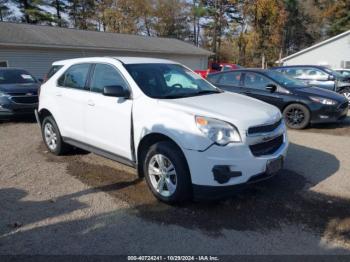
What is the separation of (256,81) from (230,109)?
17.5 ft

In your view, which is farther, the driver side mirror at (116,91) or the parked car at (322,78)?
the parked car at (322,78)

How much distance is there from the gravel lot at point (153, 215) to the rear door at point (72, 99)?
0.64 meters

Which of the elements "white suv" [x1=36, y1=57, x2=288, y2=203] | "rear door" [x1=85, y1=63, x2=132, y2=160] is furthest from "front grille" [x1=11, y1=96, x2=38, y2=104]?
"rear door" [x1=85, y1=63, x2=132, y2=160]

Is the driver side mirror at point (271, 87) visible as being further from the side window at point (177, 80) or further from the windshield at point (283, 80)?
the side window at point (177, 80)

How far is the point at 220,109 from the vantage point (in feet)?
13.2

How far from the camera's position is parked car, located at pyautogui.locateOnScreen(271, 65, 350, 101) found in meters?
13.1

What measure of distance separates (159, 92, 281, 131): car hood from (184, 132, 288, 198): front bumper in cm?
31

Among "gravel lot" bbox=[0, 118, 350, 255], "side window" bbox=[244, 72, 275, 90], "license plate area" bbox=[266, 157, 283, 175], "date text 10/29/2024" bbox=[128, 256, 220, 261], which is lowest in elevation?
"date text 10/29/2024" bbox=[128, 256, 220, 261]

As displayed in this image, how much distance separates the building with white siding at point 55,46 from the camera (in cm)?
1866

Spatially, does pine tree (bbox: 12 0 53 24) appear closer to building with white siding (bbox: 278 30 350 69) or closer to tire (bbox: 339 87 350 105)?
building with white siding (bbox: 278 30 350 69)

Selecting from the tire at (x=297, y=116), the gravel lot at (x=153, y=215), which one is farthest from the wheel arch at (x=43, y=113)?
the tire at (x=297, y=116)

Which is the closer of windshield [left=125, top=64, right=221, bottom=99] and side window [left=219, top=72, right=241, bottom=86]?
windshield [left=125, top=64, right=221, bottom=99]

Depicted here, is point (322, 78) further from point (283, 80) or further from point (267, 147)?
point (267, 147)

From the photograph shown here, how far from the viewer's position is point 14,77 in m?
10.6
